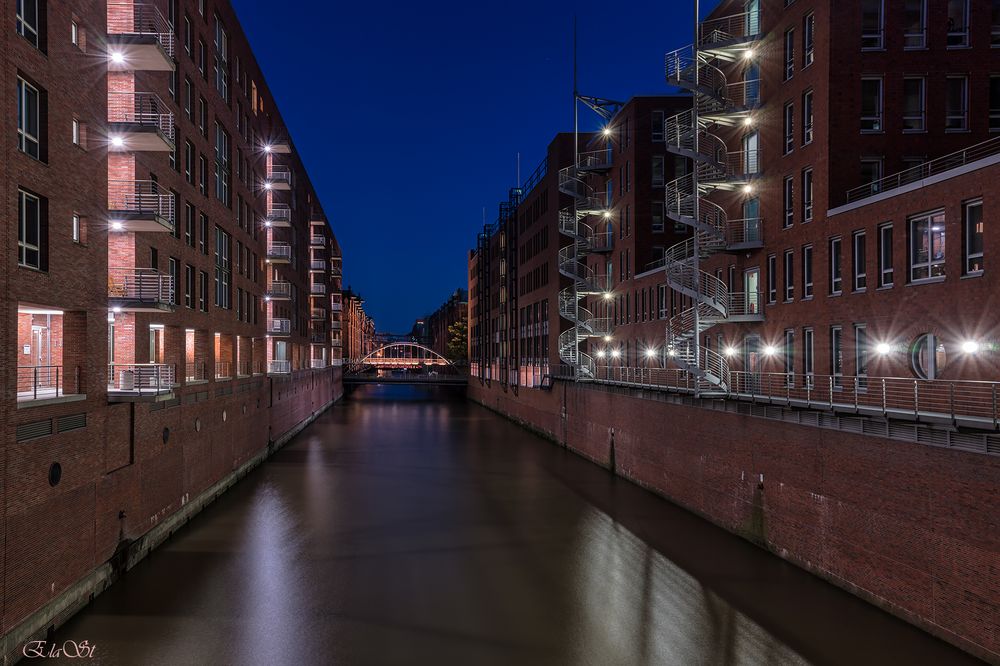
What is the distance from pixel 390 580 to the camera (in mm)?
17703

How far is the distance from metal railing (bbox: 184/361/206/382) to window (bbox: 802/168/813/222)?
2203 centimetres

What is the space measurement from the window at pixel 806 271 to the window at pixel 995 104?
21.5ft

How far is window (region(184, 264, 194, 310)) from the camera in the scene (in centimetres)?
2383

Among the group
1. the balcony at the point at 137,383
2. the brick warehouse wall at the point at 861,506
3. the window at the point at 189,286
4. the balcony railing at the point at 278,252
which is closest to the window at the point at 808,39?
the brick warehouse wall at the point at 861,506

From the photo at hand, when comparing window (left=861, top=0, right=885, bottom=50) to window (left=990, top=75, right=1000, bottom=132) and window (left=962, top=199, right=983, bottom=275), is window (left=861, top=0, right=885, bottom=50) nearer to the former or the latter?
window (left=990, top=75, right=1000, bottom=132)

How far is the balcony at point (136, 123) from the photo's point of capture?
17453 millimetres

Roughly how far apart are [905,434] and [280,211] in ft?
130

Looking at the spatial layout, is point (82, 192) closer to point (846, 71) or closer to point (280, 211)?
point (846, 71)

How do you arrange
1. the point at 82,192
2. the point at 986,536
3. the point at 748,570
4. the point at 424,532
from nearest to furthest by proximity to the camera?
1. the point at 986,536
2. the point at 82,192
3. the point at 748,570
4. the point at 424,532

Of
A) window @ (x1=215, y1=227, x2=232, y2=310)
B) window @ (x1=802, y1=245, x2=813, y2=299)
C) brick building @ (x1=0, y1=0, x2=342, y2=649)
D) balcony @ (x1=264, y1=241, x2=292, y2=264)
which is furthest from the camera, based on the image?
balcony @ (x1=264, y1=241, x2=292, y2=264)

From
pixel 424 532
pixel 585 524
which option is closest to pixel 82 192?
pixel 424 532

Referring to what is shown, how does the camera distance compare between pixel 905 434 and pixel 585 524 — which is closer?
pixel 905 434

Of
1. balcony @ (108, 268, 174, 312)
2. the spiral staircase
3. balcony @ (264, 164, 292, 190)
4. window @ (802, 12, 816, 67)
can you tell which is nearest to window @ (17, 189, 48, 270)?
balcony @ (108, 268, 174, 312)

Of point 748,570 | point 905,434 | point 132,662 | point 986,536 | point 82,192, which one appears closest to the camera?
point 986,536
